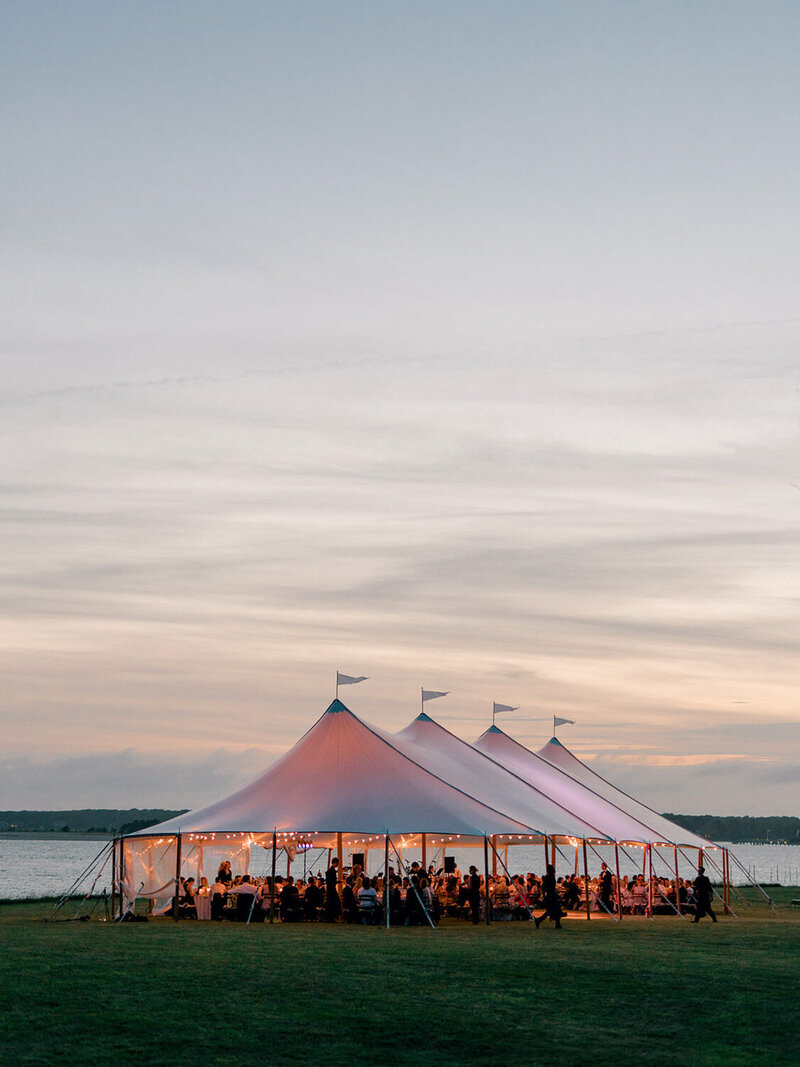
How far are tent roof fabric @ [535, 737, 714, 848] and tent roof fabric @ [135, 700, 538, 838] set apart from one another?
7009mm

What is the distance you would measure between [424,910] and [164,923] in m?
5.02

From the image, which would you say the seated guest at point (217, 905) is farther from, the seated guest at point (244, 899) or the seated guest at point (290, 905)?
the seated guest at point (290, 905)

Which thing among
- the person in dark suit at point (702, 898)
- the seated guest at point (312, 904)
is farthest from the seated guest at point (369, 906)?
the person in dark suit at point (702, 898)

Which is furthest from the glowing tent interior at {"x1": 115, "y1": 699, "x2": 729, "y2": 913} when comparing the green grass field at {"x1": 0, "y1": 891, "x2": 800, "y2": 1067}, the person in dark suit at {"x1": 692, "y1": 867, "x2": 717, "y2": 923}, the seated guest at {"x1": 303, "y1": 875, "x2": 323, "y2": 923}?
the green grass field at {"x1": 0, "y1": 891, "x2": 800, "y2": 1067}

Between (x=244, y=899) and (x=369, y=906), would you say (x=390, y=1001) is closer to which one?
(x=369, y=906)

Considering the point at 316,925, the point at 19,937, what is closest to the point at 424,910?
the point at 316,925

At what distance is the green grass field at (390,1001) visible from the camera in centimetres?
1052

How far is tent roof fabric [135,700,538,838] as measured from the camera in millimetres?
23562

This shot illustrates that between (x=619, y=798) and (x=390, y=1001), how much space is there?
21.2m

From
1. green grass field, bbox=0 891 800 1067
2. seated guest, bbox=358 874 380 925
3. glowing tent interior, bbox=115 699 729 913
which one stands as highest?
glowing tent interior, bbox=115 699 729 913

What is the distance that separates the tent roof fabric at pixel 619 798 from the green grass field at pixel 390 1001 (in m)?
11.7

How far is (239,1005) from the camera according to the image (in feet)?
40.1

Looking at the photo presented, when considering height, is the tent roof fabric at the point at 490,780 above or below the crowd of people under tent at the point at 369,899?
above

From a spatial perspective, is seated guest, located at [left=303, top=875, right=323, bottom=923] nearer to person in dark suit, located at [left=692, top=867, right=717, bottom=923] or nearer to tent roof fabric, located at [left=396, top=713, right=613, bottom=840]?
tent roof fabric, located at [left=396, top=713, right=613, bottom=840]
